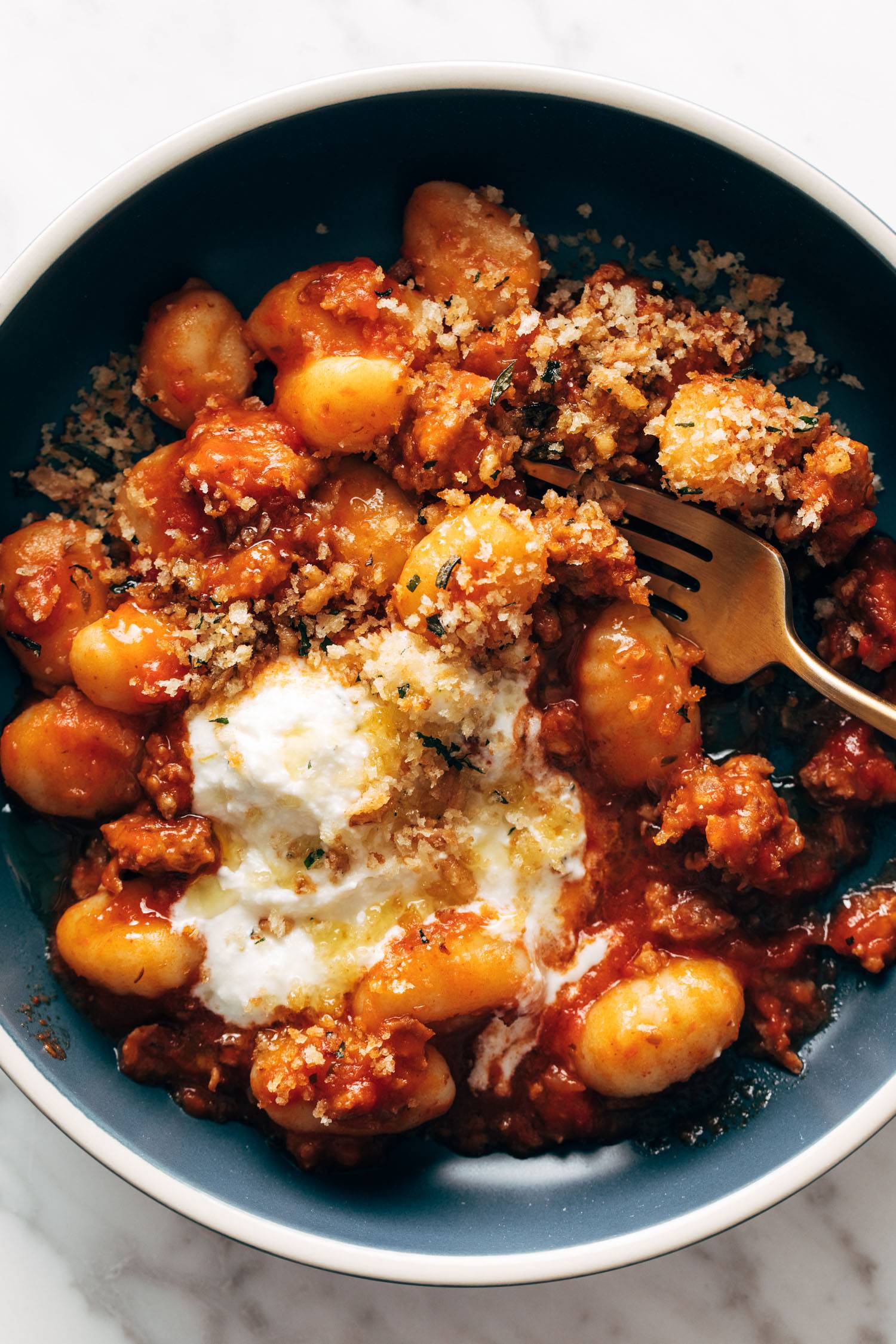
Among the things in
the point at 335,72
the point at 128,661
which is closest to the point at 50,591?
the point at 128,661

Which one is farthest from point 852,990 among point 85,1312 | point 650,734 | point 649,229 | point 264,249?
point 264,249

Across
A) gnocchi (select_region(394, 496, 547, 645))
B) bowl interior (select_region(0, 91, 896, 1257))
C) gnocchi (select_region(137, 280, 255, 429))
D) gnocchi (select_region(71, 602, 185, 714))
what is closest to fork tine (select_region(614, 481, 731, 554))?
gnocchi (select_region(394, 496, 547, 645))

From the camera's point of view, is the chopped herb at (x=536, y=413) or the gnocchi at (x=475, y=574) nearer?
the gnocchi at (x=475, y=574)

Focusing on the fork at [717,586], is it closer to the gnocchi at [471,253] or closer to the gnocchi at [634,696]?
the gnocchi at [634,696]

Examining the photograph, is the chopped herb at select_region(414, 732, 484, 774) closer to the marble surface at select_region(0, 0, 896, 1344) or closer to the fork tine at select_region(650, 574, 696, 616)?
the fork tine at select_region(650, 574, 696, 616)

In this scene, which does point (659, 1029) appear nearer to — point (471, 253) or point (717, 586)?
point (717, 586)

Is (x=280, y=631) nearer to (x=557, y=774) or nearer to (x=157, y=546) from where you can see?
(x=157, y=546)

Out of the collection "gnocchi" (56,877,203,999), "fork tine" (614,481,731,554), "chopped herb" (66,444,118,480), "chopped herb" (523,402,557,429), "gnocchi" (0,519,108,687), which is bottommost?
"gnocchi" (56,877,203,999)

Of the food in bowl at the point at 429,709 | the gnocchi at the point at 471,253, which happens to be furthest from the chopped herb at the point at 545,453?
the gnocchi at the point at 471,253
